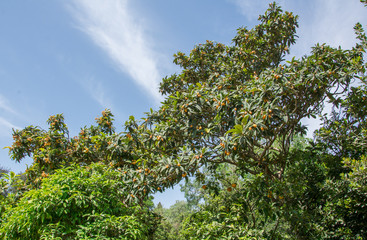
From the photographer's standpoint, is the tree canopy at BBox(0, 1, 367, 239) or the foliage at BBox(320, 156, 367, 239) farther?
the foliage at BBox(320, 156, 367, 239)

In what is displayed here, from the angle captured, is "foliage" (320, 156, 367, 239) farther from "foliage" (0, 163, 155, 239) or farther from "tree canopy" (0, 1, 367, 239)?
"foliage" (0, 163, 155, 239)

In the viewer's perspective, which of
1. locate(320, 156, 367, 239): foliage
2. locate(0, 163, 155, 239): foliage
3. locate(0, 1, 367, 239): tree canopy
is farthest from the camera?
locate(320, 156, 367, 239): foliage

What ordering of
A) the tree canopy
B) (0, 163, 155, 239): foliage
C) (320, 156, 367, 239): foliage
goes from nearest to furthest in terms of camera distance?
1. (0, 163, 155, 239): foliage
2. the tree canopy
3. (320, 156, 367, 239): foliage

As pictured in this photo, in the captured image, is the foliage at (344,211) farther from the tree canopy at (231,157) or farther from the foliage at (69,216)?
the foliage at (69,216)

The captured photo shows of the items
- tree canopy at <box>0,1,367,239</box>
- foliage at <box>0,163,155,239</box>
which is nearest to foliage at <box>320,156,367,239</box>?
tree canopy at <box>0,1,367,239</box>

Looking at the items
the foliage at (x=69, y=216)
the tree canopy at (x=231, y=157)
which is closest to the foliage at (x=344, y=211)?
the tree canopy at (x=231, y=157)

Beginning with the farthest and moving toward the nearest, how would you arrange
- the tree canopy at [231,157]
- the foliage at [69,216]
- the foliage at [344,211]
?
the foliage at [344,211] → the tree canopy at [231,157] → the foliage at [69,216]

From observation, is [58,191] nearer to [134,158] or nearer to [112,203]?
[112,203]

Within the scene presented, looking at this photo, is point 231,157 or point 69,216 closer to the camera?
point 69,216

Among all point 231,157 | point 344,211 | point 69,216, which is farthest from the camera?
point 344,211

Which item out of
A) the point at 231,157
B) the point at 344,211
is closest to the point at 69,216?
the point at 231,157

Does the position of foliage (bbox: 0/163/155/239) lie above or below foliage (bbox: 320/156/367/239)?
above

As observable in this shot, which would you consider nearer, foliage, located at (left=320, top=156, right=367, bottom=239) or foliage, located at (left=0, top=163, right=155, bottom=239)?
foliage, located at (left=0, top=163, right=155, bottom=239)

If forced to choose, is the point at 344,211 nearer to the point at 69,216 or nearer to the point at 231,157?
the point at 231,157
